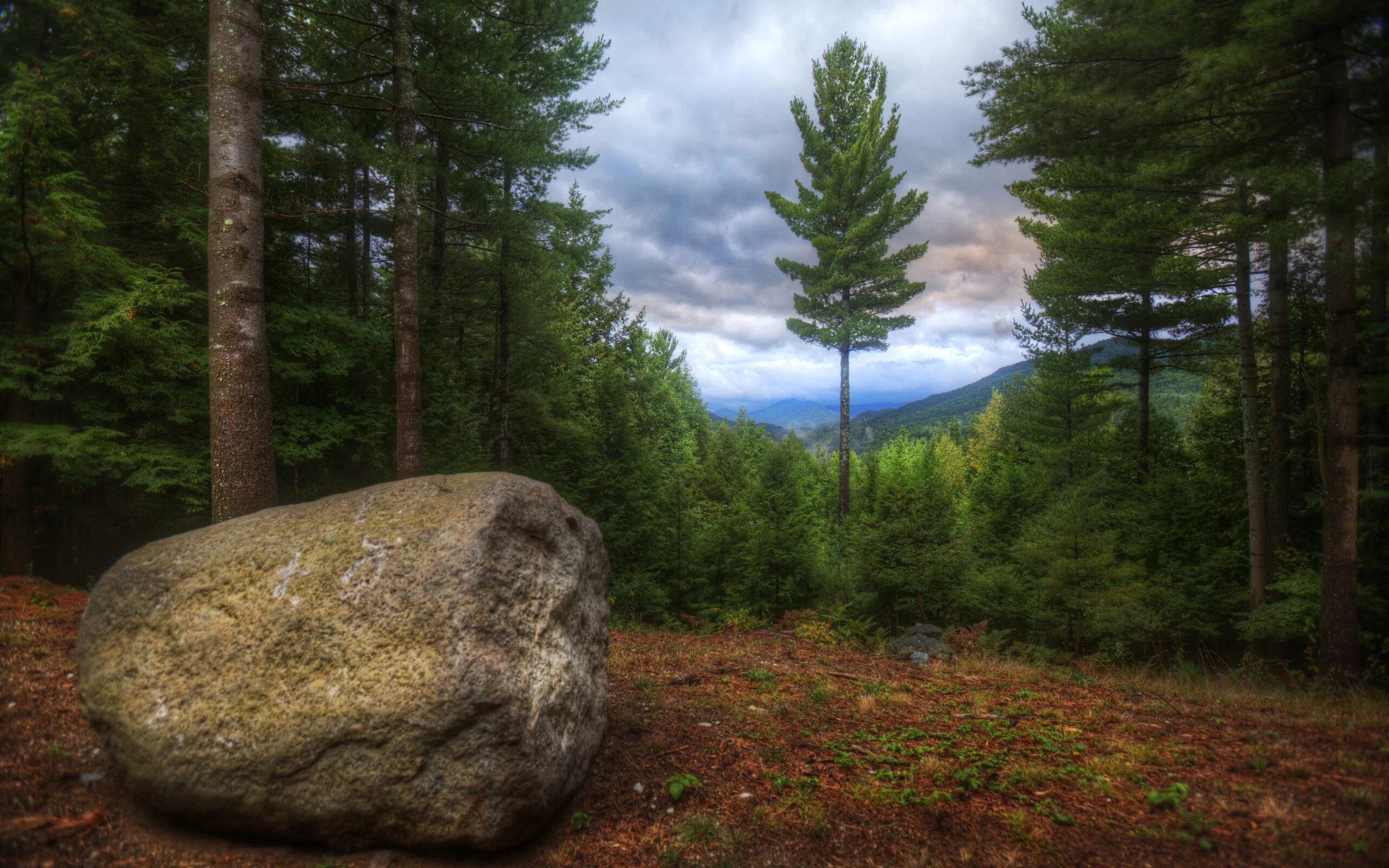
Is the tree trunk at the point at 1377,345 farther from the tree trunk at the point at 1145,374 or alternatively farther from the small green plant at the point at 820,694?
the small green plant at the point at 820,694

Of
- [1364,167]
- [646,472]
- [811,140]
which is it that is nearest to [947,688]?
[1364,167]

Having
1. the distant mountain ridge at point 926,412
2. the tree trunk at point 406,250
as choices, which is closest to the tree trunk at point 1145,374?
the tree trunk at point 406,250

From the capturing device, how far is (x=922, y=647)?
29.2 ft

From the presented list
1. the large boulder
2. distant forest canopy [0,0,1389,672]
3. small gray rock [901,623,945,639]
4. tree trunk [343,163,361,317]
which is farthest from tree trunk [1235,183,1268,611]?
tree trunk [343,163,361,317]

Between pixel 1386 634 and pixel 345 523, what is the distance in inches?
566

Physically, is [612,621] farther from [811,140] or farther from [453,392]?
[811,140]

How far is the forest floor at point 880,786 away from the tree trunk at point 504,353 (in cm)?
851

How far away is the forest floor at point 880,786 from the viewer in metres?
2.77

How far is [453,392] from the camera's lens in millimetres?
13453

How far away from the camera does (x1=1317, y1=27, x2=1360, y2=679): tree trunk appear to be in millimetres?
6559

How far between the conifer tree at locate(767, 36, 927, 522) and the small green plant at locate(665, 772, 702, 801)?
54.9 feet

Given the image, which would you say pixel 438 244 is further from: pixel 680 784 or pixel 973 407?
pixel 973 407

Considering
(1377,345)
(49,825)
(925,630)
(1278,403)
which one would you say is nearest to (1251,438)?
(1278,403)

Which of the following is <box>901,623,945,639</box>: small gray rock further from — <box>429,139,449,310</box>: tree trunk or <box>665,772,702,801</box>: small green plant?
<box>429,139,449,310</box>: tree trunk
